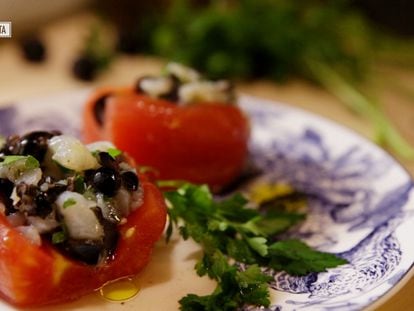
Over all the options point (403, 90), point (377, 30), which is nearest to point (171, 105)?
point (403, 90)

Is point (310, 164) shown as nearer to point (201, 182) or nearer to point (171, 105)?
point (201, 182)

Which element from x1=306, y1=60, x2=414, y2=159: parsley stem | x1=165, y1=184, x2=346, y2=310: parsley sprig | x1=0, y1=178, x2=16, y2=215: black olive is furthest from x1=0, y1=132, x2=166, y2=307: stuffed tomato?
x1=306, y1=60, x2=414, y2=159: parsley stem

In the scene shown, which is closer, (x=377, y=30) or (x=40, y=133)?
(x=40, y=133)

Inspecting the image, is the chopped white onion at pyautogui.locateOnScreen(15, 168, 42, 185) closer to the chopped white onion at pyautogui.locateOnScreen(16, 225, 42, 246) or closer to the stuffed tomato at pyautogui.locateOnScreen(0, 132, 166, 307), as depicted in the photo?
the stuffed tomato at pyautogui.locateOnScreen(0, 132, 166, 307)

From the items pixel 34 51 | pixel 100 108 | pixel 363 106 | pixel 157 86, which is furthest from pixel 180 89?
pixel 34 51

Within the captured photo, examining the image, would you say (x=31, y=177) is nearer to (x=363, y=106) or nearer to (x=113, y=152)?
(x=113, y=152)

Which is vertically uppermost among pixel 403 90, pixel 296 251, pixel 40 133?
pixel 40 133

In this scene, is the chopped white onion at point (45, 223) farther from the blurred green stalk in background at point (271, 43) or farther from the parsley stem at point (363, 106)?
the blurred green stalk in background at point (271, 43)
